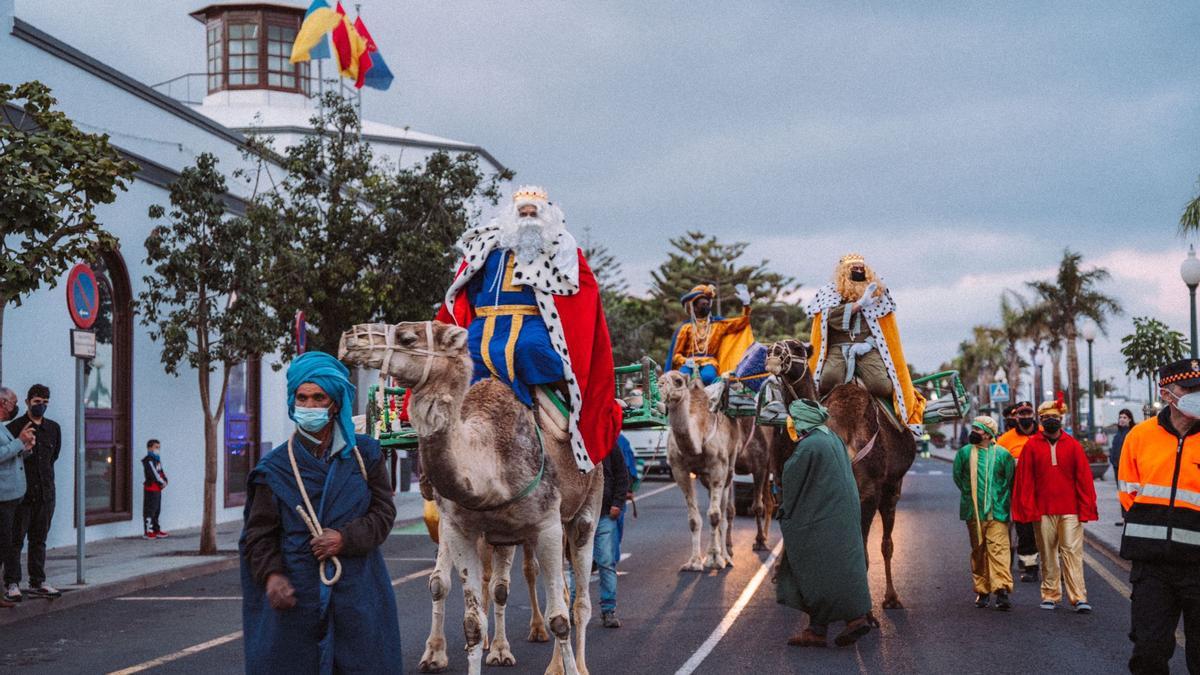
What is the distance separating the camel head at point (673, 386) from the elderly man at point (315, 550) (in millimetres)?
10239

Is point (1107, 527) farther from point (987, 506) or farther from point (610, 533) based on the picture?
point (610, 533)

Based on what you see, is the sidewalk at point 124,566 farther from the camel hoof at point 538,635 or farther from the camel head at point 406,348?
the camel head at point 406,348

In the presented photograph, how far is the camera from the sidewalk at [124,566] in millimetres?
14133

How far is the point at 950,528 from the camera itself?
22625mm

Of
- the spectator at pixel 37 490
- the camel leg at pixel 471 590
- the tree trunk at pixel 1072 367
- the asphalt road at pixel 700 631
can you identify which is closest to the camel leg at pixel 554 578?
the camel leg at pixel 471 590

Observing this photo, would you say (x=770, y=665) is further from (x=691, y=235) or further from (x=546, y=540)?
(x=691, y=235)

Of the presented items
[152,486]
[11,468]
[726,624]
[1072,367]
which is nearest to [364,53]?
[152,486]

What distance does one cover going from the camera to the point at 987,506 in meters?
12.9

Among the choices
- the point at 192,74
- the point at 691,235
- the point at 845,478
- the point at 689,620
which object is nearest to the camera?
the point at 845,478

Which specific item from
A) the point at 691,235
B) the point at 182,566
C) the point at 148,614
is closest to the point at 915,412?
the point at 148,614

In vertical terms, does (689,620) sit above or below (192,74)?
below

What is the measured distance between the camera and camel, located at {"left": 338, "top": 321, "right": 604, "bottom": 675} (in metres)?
6.67

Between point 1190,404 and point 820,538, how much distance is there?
12.1 ft

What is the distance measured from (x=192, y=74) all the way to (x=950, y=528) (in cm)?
2833
